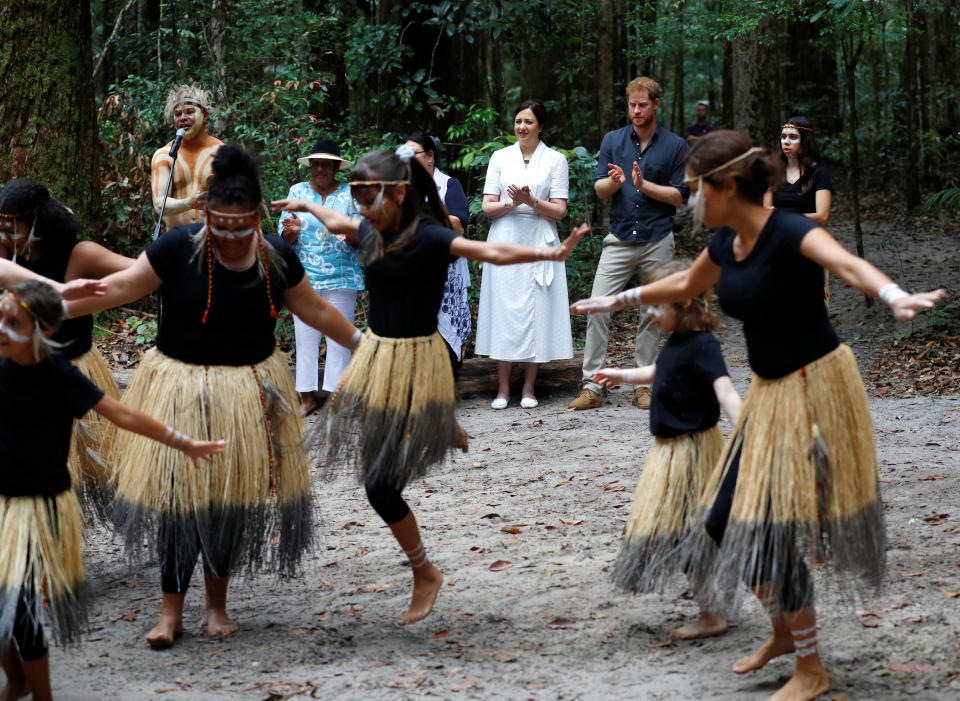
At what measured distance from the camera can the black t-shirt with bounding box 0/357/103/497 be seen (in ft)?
10.6

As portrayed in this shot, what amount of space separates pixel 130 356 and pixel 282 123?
108 inches

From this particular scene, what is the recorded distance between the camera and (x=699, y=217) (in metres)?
3.30

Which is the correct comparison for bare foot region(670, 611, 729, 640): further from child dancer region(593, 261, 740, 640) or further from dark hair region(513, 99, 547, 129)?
dark hair region(513, 99, 547, 129)

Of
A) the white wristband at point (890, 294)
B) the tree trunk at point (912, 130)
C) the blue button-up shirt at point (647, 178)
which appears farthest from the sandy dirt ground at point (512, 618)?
the tree trunk at point (912, 130)

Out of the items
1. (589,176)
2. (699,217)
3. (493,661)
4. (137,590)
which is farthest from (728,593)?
(589,176)

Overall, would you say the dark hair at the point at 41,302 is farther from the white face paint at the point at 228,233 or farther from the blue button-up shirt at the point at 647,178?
the blue button-up shirt at the point at 647,178

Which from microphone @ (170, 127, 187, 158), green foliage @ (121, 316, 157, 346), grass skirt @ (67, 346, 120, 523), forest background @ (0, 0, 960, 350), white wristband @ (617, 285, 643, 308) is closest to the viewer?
white wristband @ (617, 285, 643, 308)

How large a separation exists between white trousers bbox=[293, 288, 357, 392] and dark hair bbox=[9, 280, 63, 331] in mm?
4098

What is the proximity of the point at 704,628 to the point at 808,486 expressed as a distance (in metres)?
0.96

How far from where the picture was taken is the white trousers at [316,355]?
24.2 ft

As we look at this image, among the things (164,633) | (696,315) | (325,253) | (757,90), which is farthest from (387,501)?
(757,90)

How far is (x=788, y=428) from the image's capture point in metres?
3.18

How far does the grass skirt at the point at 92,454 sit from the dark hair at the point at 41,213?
515mm

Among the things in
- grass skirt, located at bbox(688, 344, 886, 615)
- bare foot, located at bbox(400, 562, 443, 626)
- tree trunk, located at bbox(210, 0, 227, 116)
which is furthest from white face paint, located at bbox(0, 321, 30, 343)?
tree trunk, located at bbox(210, 0, 227, 116)
